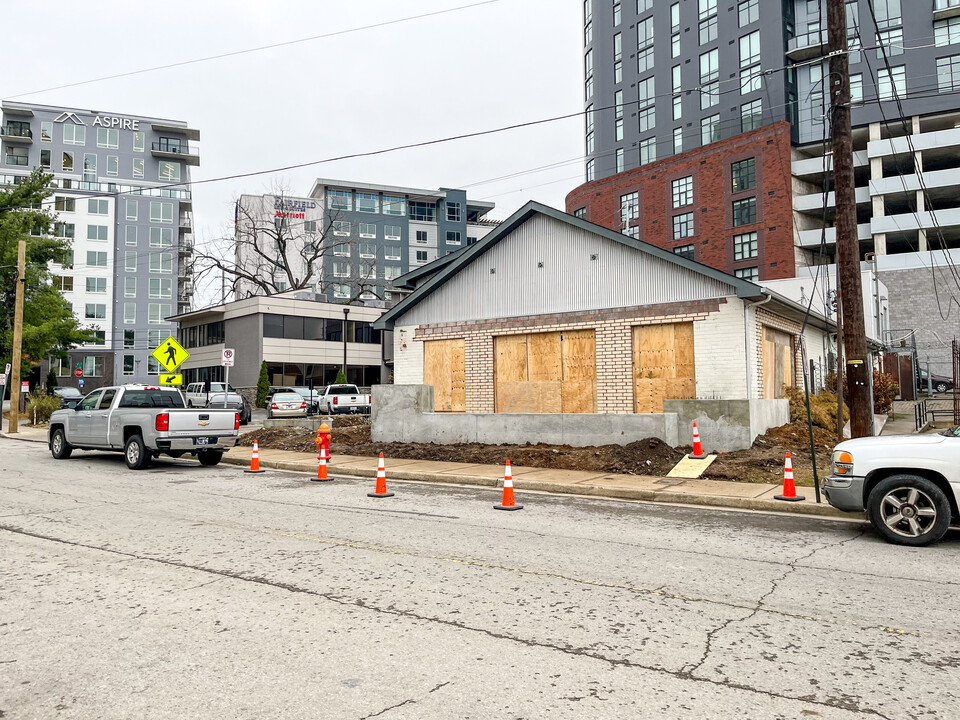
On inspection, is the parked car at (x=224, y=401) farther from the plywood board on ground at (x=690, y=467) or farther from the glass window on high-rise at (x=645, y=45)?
the glass window on high-rise at (x=645, y=45)

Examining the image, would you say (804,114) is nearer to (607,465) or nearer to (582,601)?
(607,465)

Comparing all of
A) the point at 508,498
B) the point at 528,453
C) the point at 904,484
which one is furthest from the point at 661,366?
the point at 904,484

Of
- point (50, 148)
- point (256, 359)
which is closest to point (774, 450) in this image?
point (256, 359)

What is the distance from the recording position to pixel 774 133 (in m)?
51.8

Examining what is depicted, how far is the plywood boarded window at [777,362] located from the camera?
16844 mm

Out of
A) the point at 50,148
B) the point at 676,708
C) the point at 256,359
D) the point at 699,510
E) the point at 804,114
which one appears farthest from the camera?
the point at 50,148

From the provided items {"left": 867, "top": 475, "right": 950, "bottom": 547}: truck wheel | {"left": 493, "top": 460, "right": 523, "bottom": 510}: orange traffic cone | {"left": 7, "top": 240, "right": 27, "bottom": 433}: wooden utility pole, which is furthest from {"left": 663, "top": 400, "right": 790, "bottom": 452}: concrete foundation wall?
{"left": 7, "top": 240, "right": 27, "bottom": 433}: wooden utility pole

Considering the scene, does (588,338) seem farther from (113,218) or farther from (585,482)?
(113,218)

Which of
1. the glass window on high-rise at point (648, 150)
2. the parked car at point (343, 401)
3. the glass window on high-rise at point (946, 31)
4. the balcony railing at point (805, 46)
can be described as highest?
the balcony railing at point (805, 46)

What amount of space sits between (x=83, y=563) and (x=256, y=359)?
44.5m

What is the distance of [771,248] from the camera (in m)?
52.1

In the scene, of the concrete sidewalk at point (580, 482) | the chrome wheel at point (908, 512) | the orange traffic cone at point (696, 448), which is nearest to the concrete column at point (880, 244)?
the orange traffic cone at point (696, 448)

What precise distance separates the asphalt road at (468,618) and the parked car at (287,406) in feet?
75.6

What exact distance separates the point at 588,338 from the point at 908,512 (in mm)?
10372
